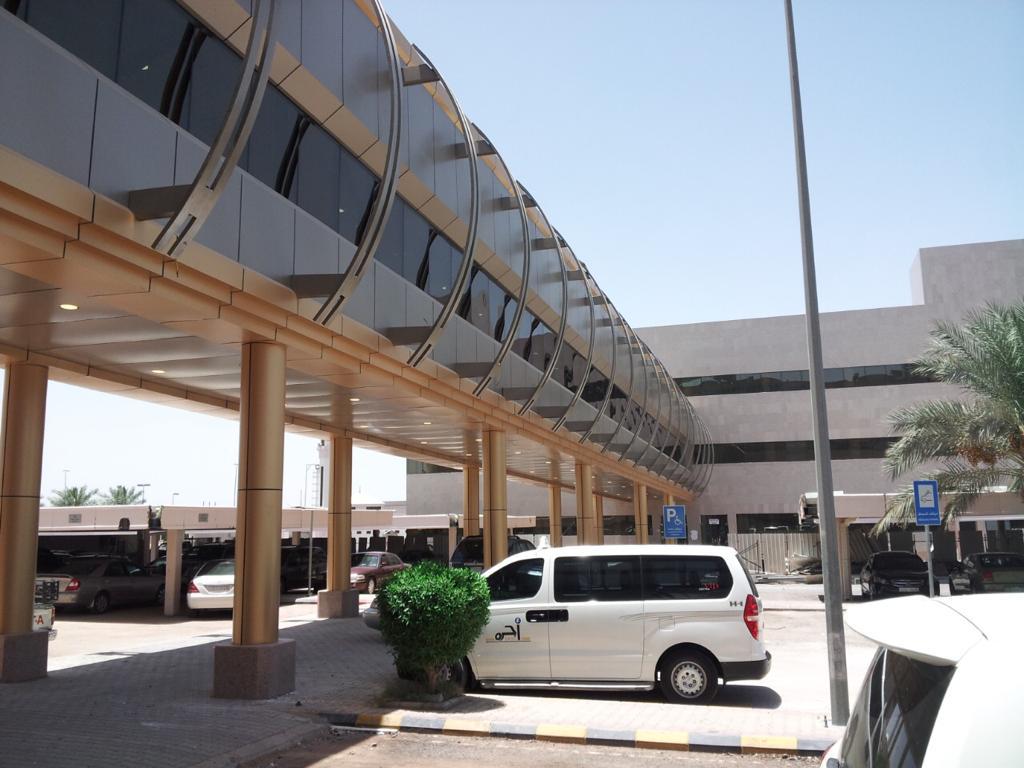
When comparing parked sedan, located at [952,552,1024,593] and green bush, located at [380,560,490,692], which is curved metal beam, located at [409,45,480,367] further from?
parked sedan, located at [952,552,1024,593]

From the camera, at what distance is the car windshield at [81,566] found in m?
25.1

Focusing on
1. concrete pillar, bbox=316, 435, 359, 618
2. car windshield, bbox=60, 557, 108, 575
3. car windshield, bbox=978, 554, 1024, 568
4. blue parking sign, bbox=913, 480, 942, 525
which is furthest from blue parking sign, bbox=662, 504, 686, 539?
car windshield, bbox=60, 557, 108, 575

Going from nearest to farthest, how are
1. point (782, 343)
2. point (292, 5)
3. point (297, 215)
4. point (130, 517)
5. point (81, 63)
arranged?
point (81, 63) → point (292, 5) → point (297, 215) → point (130, 517) → point (782, 343)

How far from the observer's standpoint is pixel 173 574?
960 inches

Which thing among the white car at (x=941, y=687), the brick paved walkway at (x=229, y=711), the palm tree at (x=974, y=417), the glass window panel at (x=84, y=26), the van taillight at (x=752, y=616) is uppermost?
the glass window panel at (x=84, y=26)

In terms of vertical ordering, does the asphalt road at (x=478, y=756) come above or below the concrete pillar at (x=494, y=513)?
below

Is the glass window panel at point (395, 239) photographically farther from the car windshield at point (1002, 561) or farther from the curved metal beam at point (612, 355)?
the car windshield at point (1002, 561)

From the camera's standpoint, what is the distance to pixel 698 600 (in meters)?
10.9

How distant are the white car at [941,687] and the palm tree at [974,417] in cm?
1996

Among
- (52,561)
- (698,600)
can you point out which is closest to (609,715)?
(698,600)

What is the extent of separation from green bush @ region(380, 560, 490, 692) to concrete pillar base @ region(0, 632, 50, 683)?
16.8ft

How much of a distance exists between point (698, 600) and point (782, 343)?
4206 cm

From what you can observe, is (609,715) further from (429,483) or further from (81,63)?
(429,483)

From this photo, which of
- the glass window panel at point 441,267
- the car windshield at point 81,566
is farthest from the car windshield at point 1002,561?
the car windshield at point 81,566
